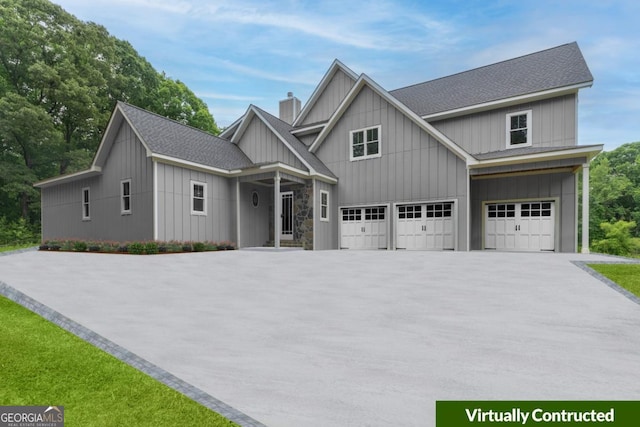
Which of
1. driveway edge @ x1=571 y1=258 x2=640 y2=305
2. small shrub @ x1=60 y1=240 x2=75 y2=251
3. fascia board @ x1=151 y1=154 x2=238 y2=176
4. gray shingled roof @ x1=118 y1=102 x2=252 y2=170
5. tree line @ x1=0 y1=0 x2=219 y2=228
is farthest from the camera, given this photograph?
tree line @ x1=0 y1=0 x2=219 y2=228

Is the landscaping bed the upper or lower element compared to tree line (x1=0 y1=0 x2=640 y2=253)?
lower

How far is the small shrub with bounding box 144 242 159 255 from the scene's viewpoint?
12.6 meters

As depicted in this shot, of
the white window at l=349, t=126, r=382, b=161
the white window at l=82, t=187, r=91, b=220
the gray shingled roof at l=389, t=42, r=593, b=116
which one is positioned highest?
the gray shingled roof at l=389, t=42, r=593, b=116

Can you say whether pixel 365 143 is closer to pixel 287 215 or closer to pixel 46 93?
pixel 287 215

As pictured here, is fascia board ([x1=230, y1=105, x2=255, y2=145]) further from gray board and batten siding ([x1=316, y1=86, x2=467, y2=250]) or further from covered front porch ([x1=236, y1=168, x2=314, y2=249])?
gray board and batten siding ([x1=316, y1=86, x2=467, y2=250])

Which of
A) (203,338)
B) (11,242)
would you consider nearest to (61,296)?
(203,338)

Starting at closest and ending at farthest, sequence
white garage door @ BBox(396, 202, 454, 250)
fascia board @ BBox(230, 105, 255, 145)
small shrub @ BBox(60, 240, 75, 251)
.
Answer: white garage door @ BBox(396, 202, 454, 250)
small shrub @ BBox(60, 240, 75, 251)
fascia board @ BBox(230, 105, 255, 145)

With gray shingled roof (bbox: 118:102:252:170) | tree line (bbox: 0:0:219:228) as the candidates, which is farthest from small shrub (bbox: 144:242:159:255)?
tree line (bbox: 0:0:219:228)

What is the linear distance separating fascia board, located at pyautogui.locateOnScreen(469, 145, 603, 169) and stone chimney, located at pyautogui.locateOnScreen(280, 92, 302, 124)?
1344cm

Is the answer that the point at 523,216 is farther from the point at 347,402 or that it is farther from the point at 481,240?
the point at 347,402

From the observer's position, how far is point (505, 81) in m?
16.0

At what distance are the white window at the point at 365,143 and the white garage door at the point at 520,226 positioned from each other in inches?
220

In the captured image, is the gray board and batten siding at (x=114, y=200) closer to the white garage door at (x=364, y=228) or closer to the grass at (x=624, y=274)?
the white garage door at (x=364, y=228)

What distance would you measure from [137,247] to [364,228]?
31.2 feet
